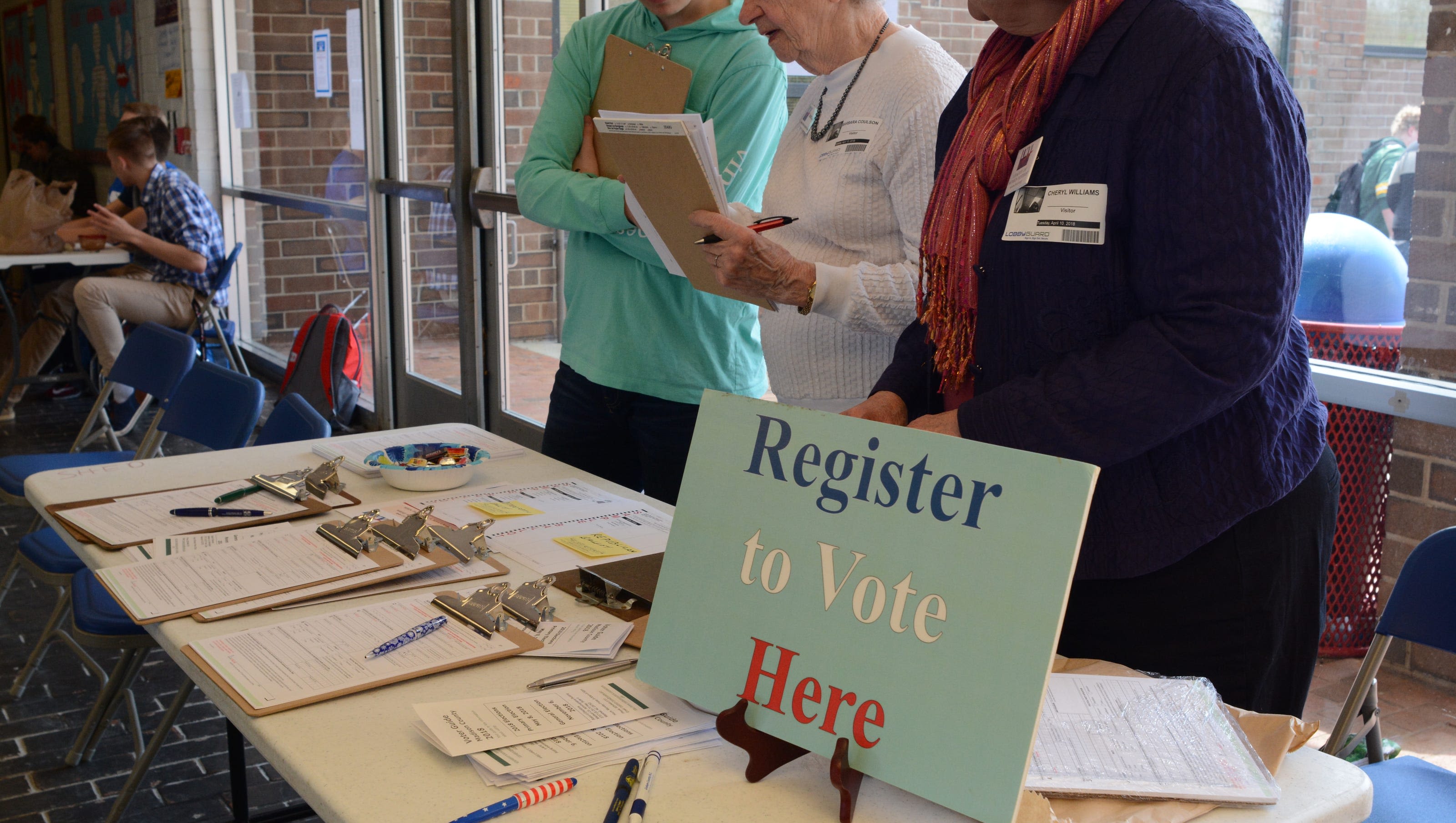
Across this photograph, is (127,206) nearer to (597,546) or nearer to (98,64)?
(98,64)

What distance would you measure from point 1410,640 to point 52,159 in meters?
8.16

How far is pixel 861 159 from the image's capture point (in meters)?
1.68

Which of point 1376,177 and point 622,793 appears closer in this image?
point 622,793

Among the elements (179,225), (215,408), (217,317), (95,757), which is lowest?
(95,757)

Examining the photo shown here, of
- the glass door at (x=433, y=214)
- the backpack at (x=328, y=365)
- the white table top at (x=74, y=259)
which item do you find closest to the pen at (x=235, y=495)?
the glass door at (x=433, y=214)

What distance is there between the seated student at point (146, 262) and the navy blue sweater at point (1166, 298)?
209 inches

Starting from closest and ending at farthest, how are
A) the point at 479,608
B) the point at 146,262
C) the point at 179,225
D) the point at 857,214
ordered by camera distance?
the point at 479,608, the point at 857,214, the point at 179,225, the point at 146,262

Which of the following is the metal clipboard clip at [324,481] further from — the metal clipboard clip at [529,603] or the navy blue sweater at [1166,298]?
the navy blue sweater at [1166,298]

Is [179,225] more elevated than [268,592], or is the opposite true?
[179,225]

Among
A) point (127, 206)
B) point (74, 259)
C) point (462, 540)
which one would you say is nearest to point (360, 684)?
point (462, 540)

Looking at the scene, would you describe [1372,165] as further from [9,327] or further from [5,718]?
[9,327]

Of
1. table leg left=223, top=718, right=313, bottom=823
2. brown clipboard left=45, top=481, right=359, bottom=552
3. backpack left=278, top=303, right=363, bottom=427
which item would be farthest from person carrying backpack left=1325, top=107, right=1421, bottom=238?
backpack left=278, top=303, right=363, bottom=427

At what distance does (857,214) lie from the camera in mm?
1714

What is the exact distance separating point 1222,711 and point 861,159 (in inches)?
36.7
